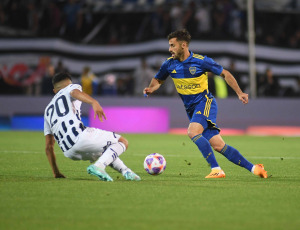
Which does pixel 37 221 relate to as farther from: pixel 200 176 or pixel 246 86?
pixel 246 86

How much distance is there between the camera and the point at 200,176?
9219 mm

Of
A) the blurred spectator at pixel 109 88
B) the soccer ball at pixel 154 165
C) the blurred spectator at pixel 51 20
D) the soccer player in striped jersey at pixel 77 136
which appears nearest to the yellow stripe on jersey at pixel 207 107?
the soccer ball at pixel 154 165

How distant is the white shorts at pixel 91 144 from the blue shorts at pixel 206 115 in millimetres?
1432

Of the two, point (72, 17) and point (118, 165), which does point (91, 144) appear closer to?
point (118, 165)

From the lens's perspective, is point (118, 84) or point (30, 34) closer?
point (118, 84)

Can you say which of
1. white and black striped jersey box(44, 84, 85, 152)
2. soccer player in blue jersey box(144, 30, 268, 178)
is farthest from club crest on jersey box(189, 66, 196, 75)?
white and black striped jersey box(44, 84, 85, 152)

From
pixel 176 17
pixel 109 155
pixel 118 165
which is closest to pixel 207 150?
pixel 118 165

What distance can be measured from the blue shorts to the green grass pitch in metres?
0.65

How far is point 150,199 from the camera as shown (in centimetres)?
674

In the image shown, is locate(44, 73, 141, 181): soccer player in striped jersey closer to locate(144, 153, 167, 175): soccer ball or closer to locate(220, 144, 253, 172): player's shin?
locate(144, 153, 167, 175): soccer ball

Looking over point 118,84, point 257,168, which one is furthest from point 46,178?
point 118,84

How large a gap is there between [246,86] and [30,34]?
8215 millimetres

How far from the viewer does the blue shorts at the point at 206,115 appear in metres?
9.15

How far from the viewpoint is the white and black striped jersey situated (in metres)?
7.98
